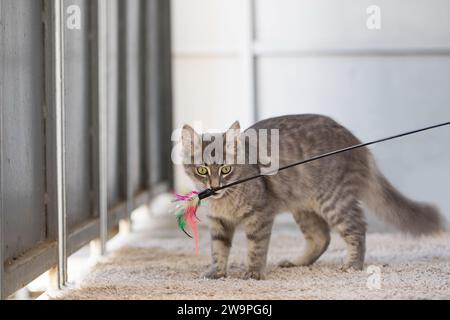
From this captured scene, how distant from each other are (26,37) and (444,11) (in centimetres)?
124

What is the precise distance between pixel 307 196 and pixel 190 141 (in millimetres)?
408

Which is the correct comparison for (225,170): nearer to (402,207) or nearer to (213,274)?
(213,274)

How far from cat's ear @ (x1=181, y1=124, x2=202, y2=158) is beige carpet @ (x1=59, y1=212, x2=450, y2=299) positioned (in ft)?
1.23

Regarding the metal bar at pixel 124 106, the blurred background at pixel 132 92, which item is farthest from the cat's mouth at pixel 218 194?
the metal bar at pixel 124 106

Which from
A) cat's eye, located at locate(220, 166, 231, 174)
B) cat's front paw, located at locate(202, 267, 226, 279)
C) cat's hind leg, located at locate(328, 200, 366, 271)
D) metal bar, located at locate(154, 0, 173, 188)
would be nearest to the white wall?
cat's hind leg, located at locate(328, 200, 366, 271)

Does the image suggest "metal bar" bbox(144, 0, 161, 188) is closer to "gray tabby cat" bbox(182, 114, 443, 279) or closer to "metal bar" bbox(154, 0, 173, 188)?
"metal bar" bbox(154, 0, 173, 188)

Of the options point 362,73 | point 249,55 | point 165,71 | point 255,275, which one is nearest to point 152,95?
point 165,71

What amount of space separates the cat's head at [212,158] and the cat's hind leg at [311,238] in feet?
1.14

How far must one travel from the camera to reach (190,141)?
2121 millimetres

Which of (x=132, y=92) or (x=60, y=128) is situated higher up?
(x=132, y=92)

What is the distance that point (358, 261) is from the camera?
224 cm

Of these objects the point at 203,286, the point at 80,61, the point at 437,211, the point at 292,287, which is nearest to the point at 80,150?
the point at 80,61

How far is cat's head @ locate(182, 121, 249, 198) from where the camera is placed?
2061 millimetres
